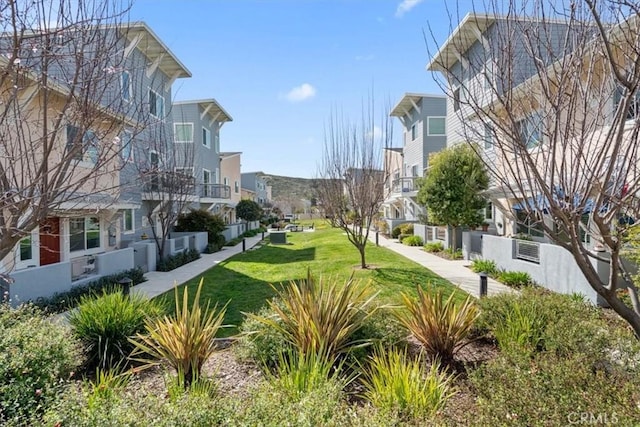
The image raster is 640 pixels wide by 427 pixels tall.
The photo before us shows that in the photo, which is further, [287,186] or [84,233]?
[287,186]

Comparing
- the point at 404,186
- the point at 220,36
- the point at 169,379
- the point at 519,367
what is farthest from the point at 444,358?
the point at 404,186

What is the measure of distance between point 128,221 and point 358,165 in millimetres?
12017

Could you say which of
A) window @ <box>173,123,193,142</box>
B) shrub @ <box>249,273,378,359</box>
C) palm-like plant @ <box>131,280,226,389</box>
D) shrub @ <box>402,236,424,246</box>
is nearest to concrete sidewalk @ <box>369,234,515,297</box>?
shrub @ <box>402,236,424,246</box>

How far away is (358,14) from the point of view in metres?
9.07

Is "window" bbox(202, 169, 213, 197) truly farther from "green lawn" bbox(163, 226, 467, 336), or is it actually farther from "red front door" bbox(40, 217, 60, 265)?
"red front door" bbox(40, 217, 60, 265)

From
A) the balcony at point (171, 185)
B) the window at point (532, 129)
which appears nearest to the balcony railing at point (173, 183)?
the balcony at point (171, 185)

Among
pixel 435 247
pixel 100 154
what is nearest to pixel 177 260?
pixel 435 247

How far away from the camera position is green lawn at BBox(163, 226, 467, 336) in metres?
10.7

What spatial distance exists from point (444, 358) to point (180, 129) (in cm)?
2671

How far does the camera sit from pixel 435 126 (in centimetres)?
2942

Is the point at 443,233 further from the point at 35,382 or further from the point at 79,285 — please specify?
the point at 35,382

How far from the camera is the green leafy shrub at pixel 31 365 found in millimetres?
3824

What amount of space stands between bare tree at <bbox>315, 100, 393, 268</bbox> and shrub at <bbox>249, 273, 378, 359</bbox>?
8813 millimetres

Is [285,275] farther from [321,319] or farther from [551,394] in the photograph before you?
[551,394]
